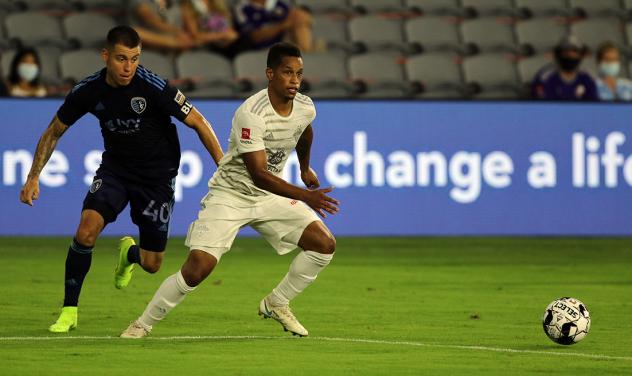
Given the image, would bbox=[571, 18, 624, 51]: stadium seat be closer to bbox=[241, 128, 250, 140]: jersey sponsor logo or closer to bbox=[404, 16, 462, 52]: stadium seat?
bbox=[404, 16, 462, 52]: stadium seat

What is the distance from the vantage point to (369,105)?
17.1m

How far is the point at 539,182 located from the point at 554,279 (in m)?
3.73

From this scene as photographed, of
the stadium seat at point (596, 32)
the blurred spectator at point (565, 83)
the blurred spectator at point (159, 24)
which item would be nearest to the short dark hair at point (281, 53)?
the blurred spectator at point (565, 83)

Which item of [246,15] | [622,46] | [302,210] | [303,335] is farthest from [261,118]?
[622,46]

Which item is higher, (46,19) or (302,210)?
(46,19)

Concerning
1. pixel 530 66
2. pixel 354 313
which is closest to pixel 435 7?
pixel 530 66

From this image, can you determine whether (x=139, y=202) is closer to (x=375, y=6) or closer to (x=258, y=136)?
(x=258, y=136)

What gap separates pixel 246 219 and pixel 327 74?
31.6 feet

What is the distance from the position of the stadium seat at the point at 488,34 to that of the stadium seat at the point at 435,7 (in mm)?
459

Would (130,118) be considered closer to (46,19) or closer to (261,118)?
(261,118)

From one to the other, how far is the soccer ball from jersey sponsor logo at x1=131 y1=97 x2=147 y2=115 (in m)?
3.05

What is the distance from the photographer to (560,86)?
59.4 ft

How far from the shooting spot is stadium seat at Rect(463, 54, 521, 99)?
1927cm

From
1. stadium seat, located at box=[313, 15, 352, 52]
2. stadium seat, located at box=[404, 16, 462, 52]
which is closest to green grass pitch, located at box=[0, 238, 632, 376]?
stadium seat, located at box=[313, 15, 352, 52]
